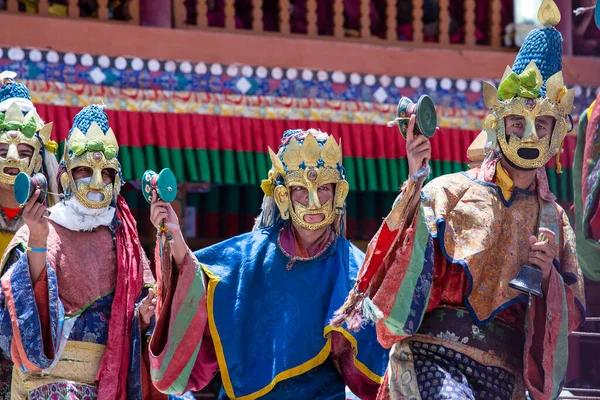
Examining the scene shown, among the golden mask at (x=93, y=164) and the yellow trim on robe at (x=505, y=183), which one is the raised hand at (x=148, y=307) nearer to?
the golden mask at (x=93, y=164)

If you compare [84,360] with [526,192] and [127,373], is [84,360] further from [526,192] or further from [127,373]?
[526,192]

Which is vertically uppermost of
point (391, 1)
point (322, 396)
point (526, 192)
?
point (391, 1)

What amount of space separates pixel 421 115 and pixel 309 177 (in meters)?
1.24

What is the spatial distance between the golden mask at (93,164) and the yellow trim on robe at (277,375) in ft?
2.20

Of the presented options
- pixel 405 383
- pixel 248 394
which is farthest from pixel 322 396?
pixel 405 383

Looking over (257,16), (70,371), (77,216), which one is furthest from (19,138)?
(257,16)

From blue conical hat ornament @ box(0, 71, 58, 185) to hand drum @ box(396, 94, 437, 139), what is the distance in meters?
2.33

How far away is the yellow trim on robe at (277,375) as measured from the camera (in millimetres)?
7484

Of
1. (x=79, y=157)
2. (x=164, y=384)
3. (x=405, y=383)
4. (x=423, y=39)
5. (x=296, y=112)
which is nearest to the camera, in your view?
(x=405, y=383)

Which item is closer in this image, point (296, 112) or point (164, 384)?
point (164, 384)

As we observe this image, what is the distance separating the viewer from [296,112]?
10.9 metres

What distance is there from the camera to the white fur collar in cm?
801

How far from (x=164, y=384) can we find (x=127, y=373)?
1.53ft

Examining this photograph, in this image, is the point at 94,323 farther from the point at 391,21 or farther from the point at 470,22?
the point at 470,22
